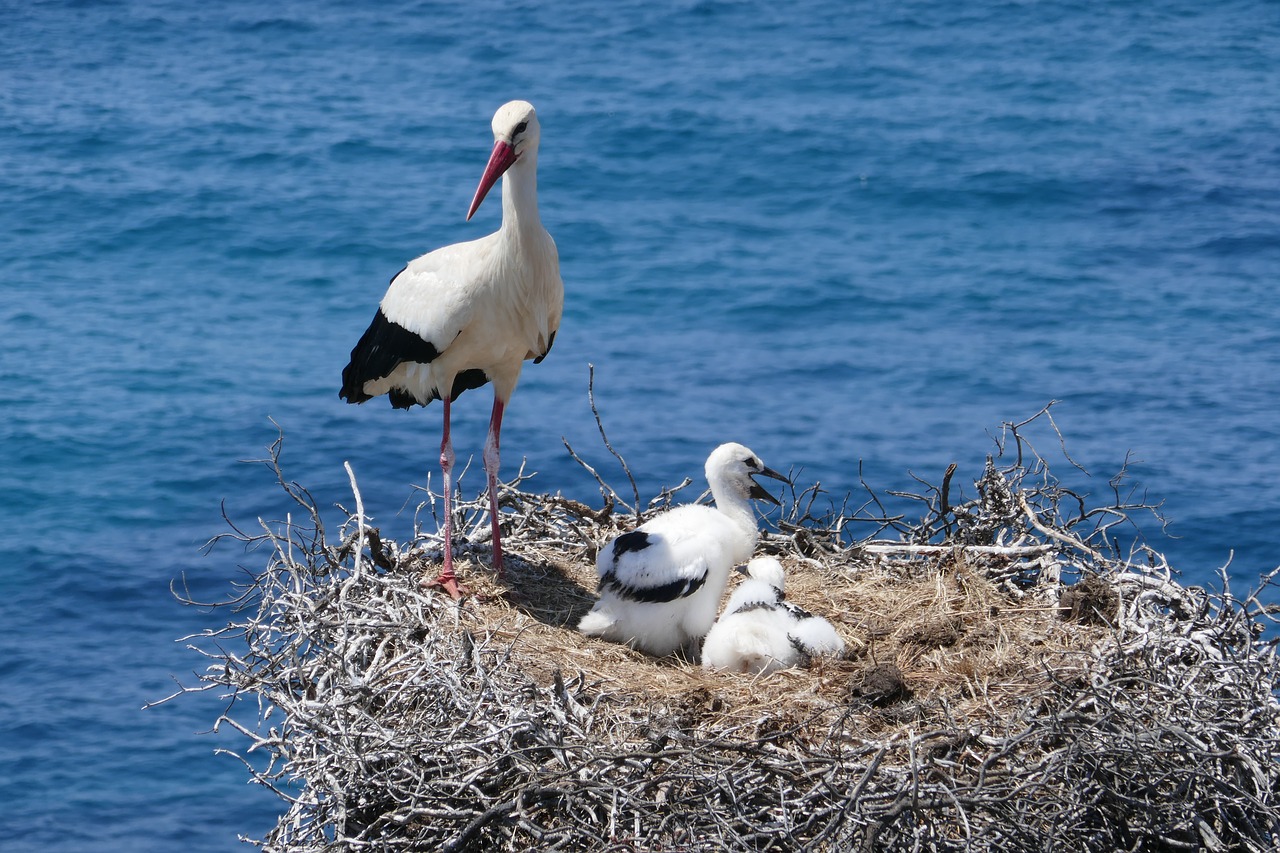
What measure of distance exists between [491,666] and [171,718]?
5450mm

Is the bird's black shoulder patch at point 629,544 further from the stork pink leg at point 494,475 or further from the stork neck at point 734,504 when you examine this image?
the stork pink leg at point 494,475

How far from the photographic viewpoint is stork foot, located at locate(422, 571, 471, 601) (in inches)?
268

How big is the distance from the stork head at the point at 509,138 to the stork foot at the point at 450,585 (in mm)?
1527

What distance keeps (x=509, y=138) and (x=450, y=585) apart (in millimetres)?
1850

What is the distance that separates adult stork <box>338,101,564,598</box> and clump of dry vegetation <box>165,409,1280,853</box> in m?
0.71

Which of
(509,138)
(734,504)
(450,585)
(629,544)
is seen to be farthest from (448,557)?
(509,138)

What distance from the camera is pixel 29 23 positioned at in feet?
65.2

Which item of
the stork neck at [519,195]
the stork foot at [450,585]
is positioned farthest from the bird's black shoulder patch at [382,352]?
the stork foot at [450,585]

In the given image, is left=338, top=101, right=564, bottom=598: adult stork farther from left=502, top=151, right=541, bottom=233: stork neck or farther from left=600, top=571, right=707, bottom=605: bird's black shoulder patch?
left=600, top=571, right=707, bottom=605: bird's black shoulder patch

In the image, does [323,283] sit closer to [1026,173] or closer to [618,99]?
[618,99]

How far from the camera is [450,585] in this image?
271 inches

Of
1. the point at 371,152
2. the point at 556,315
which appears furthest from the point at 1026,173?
the point at 556,315

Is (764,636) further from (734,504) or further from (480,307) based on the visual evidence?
(480,307)

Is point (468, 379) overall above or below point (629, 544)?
above
